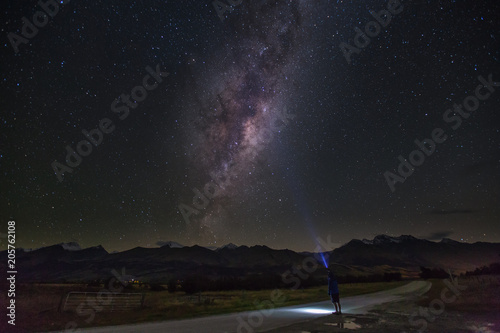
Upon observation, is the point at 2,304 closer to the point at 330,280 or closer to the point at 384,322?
the point at 330,280

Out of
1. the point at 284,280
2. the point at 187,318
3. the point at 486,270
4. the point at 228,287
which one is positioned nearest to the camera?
the point at 187,318

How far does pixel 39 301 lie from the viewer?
21.6 meters

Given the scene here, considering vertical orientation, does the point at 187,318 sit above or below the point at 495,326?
above

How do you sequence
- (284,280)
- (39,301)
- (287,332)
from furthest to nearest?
1. (284,280)
2. (39,301)
3. (287,332)

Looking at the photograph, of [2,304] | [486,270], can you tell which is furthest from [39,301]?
[486,270]

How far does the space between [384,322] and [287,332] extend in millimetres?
4016

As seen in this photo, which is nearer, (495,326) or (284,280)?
(495,326)

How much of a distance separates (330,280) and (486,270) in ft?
213

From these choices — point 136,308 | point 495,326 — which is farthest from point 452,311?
point 136,308

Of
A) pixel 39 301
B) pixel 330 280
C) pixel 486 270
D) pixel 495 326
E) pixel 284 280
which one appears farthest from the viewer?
pixel 486 270

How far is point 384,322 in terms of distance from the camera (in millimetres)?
10930

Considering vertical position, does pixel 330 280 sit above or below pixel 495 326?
above

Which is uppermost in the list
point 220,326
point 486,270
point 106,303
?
point 106,303

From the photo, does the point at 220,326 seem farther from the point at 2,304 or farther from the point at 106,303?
the point at 2,304
